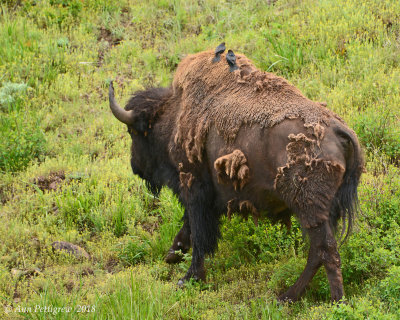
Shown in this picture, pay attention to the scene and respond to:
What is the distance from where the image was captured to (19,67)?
9.86 meters

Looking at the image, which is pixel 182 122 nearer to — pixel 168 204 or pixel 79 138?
pixel 168 204

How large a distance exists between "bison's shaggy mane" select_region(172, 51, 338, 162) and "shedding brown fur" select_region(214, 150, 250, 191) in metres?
0.20

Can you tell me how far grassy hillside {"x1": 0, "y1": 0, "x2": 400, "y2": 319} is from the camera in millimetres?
4973

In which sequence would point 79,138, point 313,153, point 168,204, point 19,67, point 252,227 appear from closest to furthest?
point 313,153 → point 252,227 → point 168,204 → point 79,138 → point 19,67

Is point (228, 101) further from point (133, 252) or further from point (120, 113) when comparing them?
point (133, 252)

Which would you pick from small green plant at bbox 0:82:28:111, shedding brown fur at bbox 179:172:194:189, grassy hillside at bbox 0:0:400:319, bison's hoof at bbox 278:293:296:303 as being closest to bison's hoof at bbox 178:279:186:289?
grassy hillside at bbox 0:0:400:319

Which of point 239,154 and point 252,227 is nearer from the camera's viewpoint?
point 239,154

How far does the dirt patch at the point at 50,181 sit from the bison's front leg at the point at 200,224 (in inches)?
108

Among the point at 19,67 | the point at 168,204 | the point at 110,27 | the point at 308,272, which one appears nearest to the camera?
the point at 308,272

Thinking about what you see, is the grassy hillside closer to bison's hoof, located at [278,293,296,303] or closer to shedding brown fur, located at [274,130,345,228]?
bison's hoof, located at [278,293,296,303]

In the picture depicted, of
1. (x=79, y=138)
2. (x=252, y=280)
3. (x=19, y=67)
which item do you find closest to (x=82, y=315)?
(x=252, y=280)

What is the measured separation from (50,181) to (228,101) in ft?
11.9

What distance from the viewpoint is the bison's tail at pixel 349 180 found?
453cm

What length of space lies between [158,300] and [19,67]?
21.6 feet
